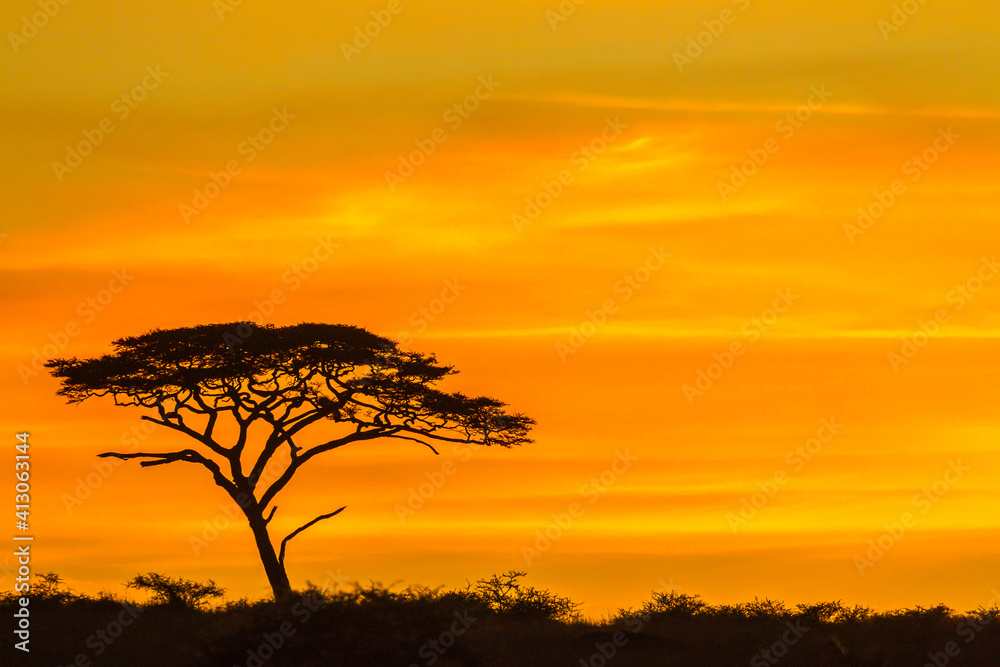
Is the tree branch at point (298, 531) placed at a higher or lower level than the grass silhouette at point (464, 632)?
higher

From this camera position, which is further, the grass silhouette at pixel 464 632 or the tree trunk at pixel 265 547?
the tree trunk at pixel 265 547

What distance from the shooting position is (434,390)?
4481 centimetres

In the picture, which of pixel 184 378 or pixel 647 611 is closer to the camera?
pixel 647 611

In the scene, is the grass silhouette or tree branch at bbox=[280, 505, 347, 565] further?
tree branch at bbox=[280, 505, 347, 565]

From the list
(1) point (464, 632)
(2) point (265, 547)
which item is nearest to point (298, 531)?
(2) point (265, 547)

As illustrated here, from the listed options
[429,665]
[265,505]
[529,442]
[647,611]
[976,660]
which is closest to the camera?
[429,665]

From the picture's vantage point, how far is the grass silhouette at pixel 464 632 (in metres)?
27.1

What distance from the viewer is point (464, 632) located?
2802cm

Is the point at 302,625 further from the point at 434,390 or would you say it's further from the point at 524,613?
the point at 434,390

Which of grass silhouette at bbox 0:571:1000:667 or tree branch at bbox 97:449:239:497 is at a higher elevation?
tree branch at bbox 97:449:239:497

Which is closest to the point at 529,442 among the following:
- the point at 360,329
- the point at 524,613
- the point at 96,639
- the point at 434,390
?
the point at 434,390

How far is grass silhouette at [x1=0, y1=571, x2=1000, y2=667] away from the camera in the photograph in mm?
27062

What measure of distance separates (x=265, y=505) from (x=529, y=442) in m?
9.40

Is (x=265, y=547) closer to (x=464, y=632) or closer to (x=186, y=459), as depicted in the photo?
(x=186, y=459)
